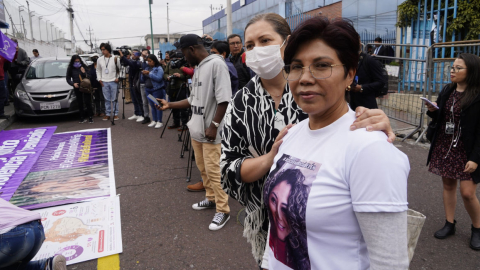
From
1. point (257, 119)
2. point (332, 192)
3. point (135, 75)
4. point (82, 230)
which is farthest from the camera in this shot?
point (135, 75)

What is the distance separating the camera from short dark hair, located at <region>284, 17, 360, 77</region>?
1.22m

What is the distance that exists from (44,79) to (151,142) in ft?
15.8

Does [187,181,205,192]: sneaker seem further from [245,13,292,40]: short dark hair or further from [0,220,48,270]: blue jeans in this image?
[245,13,292,40]: short dark hair

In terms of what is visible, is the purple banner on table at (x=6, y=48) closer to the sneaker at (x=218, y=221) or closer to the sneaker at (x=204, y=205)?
the sneaker at (x=204, y=205)

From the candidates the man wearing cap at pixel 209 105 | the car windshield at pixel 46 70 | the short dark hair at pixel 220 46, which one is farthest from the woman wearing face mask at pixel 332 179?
the car windshield at pixel 46 70

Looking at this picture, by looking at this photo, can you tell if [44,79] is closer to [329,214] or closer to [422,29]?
[329,214]

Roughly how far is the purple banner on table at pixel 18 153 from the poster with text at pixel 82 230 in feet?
3.85

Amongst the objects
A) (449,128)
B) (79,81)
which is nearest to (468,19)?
(449,128)

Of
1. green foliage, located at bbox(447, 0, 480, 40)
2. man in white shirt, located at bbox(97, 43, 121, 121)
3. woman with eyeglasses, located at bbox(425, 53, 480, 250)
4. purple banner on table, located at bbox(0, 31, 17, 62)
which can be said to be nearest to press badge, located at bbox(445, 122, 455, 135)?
woman with eyeglasses, located at bbox(425, 53, 480, 250)

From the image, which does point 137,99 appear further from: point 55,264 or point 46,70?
point 55,264

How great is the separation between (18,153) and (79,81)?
322 centimetres

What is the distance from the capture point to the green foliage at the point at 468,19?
33.0 feet

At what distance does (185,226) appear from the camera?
3799mm

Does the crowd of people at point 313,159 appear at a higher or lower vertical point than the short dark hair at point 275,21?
lower
